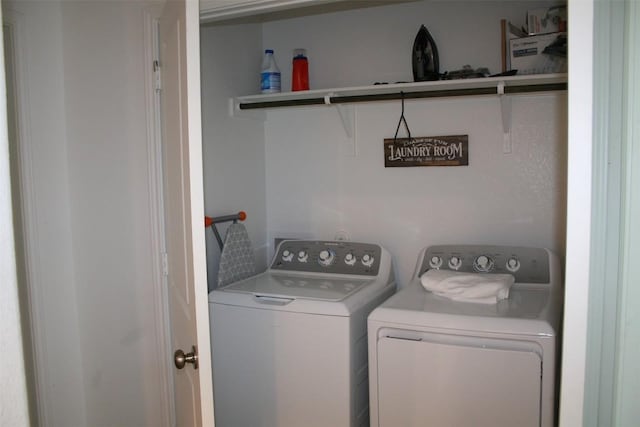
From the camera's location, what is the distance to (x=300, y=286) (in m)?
2.38

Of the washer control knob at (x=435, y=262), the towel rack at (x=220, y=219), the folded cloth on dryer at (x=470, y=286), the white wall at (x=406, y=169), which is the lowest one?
the folded cloth on dryer at (x=470, y=286)

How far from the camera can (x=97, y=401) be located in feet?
7.55

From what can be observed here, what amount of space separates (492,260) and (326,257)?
2.63 ft

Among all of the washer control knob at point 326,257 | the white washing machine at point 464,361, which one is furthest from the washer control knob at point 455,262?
the washer control knob at point 326,257

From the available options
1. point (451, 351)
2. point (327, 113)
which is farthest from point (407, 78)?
point (451, 351)

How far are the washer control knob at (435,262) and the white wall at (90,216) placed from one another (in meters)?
1.26

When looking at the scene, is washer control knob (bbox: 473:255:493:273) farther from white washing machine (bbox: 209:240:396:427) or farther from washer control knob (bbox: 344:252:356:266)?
washer control knob (bbox: 344:252:356:266)

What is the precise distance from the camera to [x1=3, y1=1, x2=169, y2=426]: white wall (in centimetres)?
214

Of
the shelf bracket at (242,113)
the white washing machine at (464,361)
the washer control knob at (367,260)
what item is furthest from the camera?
the shelf bracket at (242,113)

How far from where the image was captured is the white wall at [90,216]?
2.14 metres

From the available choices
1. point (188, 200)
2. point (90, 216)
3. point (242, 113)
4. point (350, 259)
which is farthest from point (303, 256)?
point (188, 200)

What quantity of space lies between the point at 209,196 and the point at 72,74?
0.78m

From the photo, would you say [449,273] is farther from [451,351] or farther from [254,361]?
[254,361]

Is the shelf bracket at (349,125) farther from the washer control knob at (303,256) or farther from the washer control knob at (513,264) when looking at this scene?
the washer control knob at (513,264)
